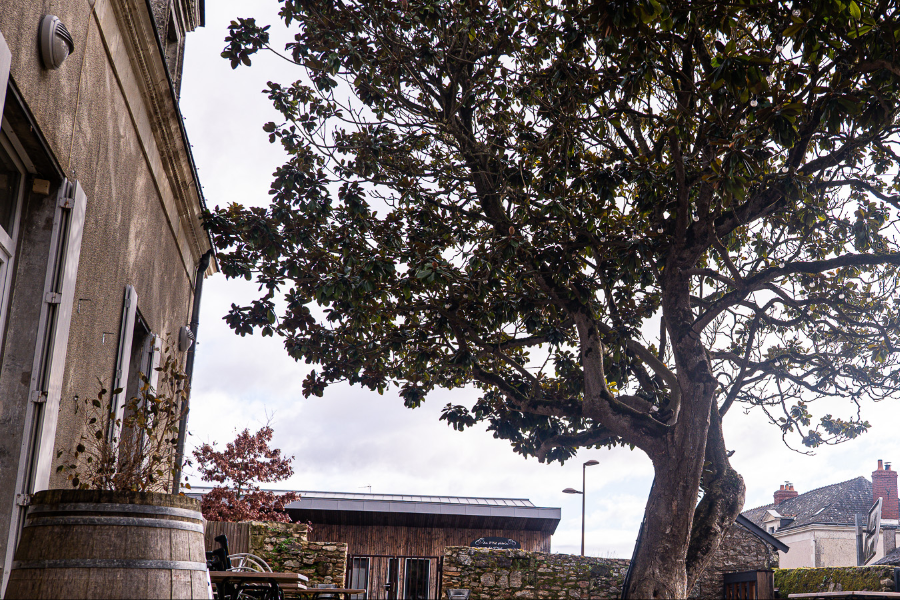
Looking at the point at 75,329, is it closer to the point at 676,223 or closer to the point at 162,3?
the point at 162,3

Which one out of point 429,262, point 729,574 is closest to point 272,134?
point 429,262

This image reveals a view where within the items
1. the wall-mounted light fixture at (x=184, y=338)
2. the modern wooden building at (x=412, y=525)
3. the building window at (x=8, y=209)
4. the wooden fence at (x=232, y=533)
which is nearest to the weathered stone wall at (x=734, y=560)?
the modern wooden building at (x=412, y=525)

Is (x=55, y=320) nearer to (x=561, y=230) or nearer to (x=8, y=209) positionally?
(x=8, y=209)

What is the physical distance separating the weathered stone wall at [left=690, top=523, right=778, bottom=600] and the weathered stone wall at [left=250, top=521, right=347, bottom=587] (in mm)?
7663

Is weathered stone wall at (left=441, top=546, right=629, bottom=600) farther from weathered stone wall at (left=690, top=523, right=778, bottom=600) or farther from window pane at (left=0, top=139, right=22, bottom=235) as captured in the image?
window pane at (left=0, top=139, right=22, bottom=235)

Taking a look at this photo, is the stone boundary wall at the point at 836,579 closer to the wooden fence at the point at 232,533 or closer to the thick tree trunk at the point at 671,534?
the thick tree trunk at the point at 671,534

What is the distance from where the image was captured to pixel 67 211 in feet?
13.3

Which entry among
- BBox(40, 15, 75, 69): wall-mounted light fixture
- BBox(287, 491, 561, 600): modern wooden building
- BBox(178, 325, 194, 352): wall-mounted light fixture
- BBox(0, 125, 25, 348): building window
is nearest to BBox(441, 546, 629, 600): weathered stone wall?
BBox(287, 491, 561, 600): modern wooden building

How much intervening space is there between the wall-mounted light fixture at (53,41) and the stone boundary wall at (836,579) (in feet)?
47.4

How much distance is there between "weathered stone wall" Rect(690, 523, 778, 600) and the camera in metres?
15.1

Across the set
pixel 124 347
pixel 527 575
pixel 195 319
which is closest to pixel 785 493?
pixel 527 575

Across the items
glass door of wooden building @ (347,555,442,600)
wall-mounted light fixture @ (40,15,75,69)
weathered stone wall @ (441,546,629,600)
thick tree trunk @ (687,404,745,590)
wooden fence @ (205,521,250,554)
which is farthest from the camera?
glass door of wooden building @ (347,555,442,600)

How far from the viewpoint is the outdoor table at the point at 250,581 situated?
5.74 meters

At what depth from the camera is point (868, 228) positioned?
8656 mm
